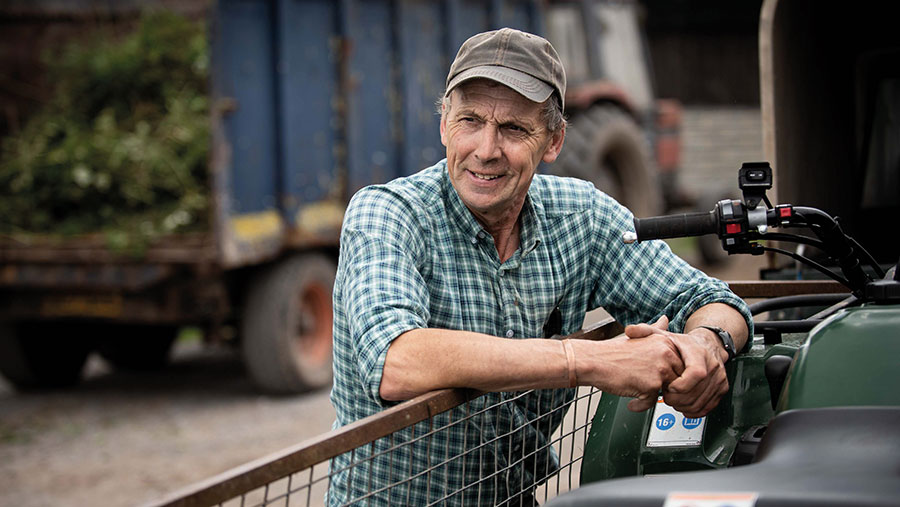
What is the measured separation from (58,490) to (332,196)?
294 cm

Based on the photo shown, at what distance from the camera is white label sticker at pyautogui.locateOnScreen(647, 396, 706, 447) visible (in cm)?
229

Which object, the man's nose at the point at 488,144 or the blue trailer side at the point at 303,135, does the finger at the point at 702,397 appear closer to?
the man's nose at the point at 488,144

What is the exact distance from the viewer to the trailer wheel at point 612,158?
29.7 ft

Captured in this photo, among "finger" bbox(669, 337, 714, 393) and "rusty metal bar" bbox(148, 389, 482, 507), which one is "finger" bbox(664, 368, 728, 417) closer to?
"finger" bbox(669, 337, 714, 393)

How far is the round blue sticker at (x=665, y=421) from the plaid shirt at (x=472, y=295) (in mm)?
245

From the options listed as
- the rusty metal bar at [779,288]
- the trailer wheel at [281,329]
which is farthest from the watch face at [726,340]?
the trailer wheel at [281,329]

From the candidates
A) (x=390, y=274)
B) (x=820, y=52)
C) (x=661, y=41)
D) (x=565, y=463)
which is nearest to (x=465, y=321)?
(x=390, y=274)

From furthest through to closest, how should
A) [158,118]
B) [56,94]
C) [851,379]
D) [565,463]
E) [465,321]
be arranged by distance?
[56,94], [158,118], [565,463], [465,321], [851,379]

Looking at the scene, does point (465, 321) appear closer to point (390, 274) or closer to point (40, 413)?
point (390, 274)

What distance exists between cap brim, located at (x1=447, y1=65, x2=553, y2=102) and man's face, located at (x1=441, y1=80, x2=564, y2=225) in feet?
0.13

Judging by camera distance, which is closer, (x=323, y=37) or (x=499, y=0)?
(x=323, y=37)

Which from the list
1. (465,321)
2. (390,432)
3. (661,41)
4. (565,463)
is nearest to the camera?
(390,432)

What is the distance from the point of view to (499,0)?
8500mm

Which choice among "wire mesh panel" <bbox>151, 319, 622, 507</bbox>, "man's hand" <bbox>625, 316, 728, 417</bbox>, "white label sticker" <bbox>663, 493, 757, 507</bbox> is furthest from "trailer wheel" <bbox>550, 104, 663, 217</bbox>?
"white label sticker" <bbox>663, 493, 757, 507</bbox>
